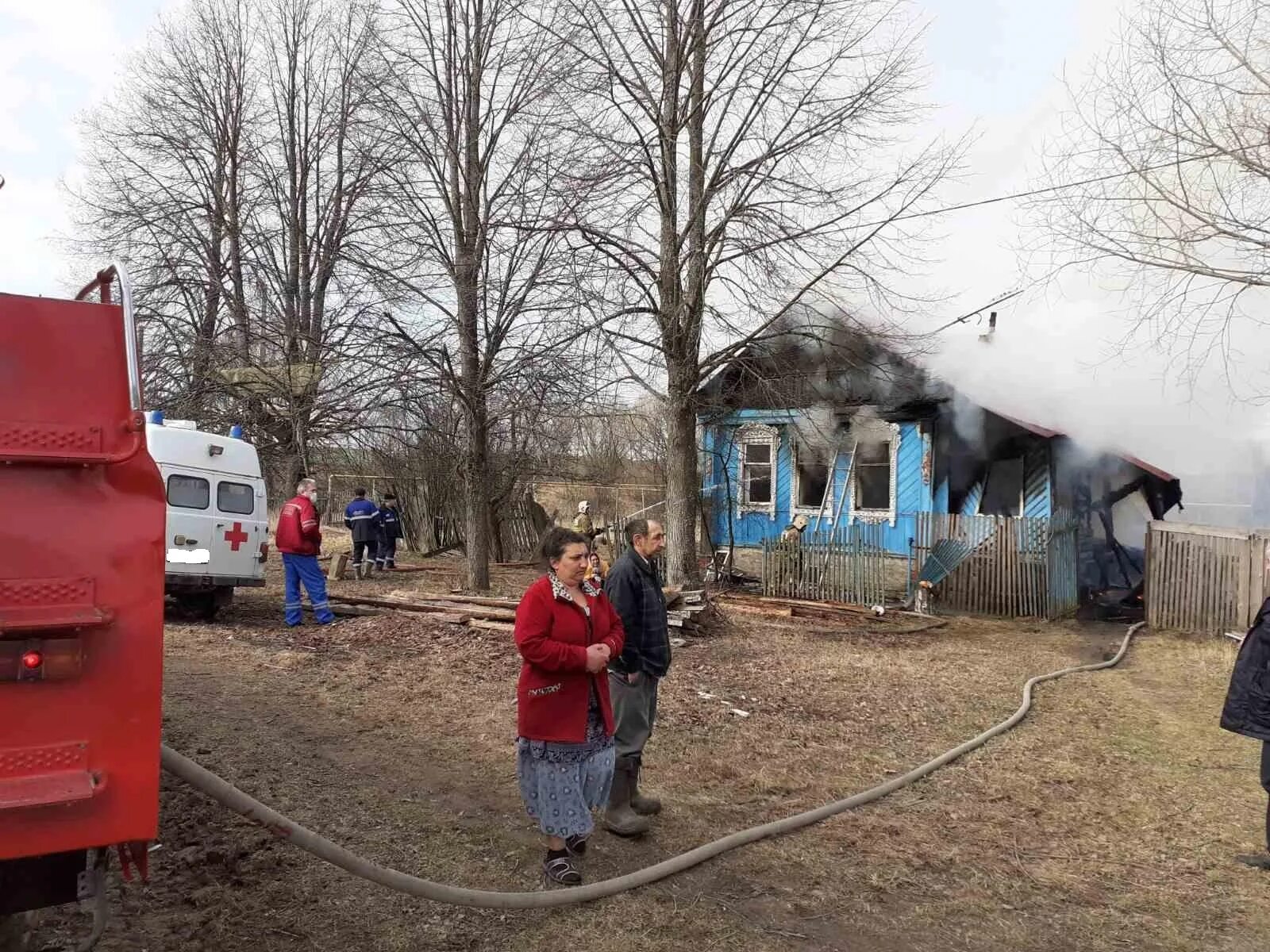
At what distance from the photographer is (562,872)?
3.97 m

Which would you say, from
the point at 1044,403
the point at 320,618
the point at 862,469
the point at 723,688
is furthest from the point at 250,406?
the point at 1044,403

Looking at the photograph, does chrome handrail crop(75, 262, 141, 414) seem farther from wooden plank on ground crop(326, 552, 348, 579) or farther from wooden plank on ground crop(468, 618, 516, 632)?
wooden plank on ground crop(326, 552, 348, 579)

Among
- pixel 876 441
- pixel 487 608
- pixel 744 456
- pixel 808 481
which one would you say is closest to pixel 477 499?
pixel 487 608

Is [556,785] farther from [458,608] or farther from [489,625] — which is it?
[458,608]

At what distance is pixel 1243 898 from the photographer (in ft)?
13.7

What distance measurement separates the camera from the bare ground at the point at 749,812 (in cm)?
371

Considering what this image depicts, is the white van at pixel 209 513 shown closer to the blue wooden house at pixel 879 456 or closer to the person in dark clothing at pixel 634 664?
the blue wooden house at pixel 879 456

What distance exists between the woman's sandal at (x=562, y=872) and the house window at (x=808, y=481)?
49.0 ft

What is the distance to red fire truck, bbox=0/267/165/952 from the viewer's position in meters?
2.14

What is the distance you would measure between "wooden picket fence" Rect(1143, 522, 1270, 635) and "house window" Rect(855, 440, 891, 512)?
Result: 540 centimetres

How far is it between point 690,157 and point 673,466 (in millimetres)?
4791

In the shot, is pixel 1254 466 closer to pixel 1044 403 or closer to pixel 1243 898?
pixel 1044 403

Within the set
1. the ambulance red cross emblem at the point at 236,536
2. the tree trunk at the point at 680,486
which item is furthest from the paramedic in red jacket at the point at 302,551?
the tree trunk at the point at 680,486

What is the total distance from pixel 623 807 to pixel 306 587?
7170mm
